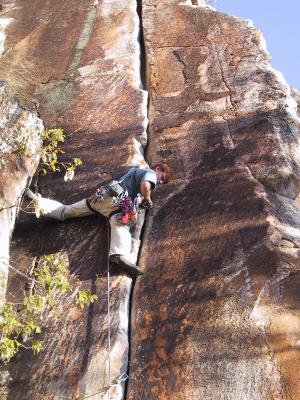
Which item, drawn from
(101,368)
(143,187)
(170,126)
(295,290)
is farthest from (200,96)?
(101,368)

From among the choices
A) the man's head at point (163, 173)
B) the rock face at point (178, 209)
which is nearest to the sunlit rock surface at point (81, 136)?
the rock face at point (178, 209)

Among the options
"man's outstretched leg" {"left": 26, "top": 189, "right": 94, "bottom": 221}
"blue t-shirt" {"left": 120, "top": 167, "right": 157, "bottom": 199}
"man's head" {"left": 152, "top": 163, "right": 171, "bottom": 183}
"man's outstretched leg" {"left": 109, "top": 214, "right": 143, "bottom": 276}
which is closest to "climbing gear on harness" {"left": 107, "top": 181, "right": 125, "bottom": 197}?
"blue t-shirt" {"left": 120, "top": 167, "right": 157, "bottom": 199}

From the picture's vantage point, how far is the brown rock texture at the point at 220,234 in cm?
402

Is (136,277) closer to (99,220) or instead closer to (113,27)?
(99,220)

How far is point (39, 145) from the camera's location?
584 centimetres

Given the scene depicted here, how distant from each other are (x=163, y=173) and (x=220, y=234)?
105 cm

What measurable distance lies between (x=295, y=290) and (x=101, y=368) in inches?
65.1

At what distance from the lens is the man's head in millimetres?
5609

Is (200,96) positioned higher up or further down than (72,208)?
higher up

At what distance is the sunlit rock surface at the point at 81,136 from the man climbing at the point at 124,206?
0.17 m

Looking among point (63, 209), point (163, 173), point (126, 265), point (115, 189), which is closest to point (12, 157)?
point (63, 209)

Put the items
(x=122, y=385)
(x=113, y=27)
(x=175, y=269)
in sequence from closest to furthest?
(x=122, y=385) → (x=175, y=269) → (x=113, y=27)

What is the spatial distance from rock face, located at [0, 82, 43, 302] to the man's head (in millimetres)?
1248

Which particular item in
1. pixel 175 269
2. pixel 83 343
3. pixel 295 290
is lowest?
pixel 83 343
